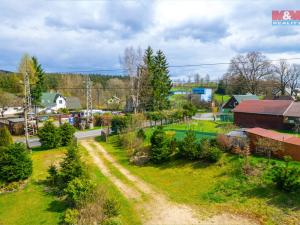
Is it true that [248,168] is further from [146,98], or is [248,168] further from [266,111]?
[146,98]

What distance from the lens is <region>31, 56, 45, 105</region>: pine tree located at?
56500 mm

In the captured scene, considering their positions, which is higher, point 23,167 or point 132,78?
point 132,78

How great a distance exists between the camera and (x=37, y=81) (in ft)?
187

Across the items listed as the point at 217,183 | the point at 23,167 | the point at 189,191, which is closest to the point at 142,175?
the point at 189,191

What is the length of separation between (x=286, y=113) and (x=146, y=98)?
27.8m

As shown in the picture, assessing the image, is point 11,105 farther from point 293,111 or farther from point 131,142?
point 293,111

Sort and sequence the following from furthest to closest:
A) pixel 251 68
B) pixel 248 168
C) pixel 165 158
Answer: pixel 251 68
pixel 165 158
pixel 248 168

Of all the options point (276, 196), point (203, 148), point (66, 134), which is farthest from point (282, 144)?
point (66, 134)

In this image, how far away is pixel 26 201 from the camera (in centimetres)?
1616

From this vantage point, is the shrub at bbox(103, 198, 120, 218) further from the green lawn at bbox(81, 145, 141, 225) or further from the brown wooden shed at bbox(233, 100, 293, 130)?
the brown wooden shed at bbox(233, 100, 293, 130)

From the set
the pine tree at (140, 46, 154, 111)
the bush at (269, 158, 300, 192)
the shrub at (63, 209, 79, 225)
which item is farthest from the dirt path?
the pine tree at (140, 46, 154, 111)

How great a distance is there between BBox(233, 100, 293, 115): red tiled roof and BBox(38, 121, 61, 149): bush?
24824mm

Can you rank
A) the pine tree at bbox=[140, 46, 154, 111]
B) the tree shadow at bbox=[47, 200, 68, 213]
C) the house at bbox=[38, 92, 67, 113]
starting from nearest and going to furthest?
the tree shadow at bbox=[47, 200, 68, 213]
the pine tree at bbox=[140, 46, 154, 111]
the house at bbox=[38, 92, 67, 113]

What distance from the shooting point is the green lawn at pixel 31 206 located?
1358 centimetres
